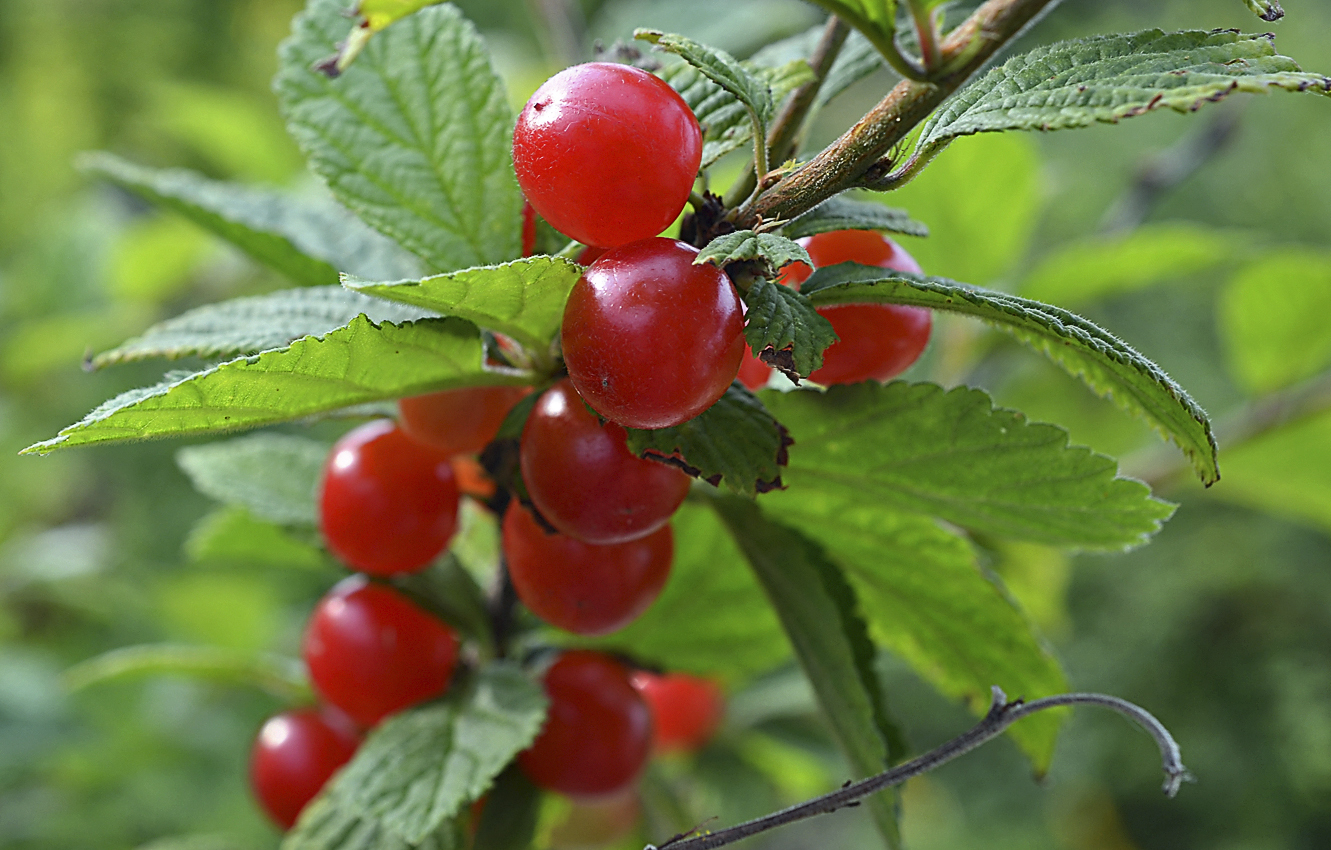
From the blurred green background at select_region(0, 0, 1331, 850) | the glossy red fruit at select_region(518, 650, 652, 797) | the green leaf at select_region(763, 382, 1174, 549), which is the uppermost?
the green leaf at select_region(763, 382, 1174, 549)

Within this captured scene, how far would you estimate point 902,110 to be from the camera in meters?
0.32

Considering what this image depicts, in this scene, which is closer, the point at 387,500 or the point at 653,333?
the point at 653,333

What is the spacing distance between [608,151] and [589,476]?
0.36 ft

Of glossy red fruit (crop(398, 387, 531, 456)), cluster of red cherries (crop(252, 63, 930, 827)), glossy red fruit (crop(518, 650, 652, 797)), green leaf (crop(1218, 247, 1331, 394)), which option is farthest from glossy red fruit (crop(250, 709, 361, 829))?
green leaf (crop(1218, 247, 1331, 394))

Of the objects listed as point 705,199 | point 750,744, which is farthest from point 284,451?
point 750,744

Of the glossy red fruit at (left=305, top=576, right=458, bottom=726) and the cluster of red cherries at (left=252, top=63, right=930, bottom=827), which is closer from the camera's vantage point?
the cluster of red cherries at (left=252, top=63, right=930, bottom=827)

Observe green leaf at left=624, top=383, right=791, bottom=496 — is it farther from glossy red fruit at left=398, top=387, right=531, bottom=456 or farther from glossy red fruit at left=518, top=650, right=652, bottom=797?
glossy red fruit at left=518, top=650, right=652, bottom=797

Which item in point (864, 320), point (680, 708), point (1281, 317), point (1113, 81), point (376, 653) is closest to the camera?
point (1113, 81)

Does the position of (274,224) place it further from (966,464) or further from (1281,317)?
(1281,317)

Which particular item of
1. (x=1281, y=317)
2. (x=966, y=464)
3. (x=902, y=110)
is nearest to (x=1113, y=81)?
(x=902, y=110)

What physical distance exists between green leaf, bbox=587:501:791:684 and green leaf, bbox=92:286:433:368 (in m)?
0.21

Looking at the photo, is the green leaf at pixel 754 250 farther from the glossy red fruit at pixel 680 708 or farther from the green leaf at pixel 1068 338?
the glossy red fruit at pixel 680 708

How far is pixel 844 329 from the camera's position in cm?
40

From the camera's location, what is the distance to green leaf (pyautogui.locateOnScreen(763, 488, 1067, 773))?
1.52ft
